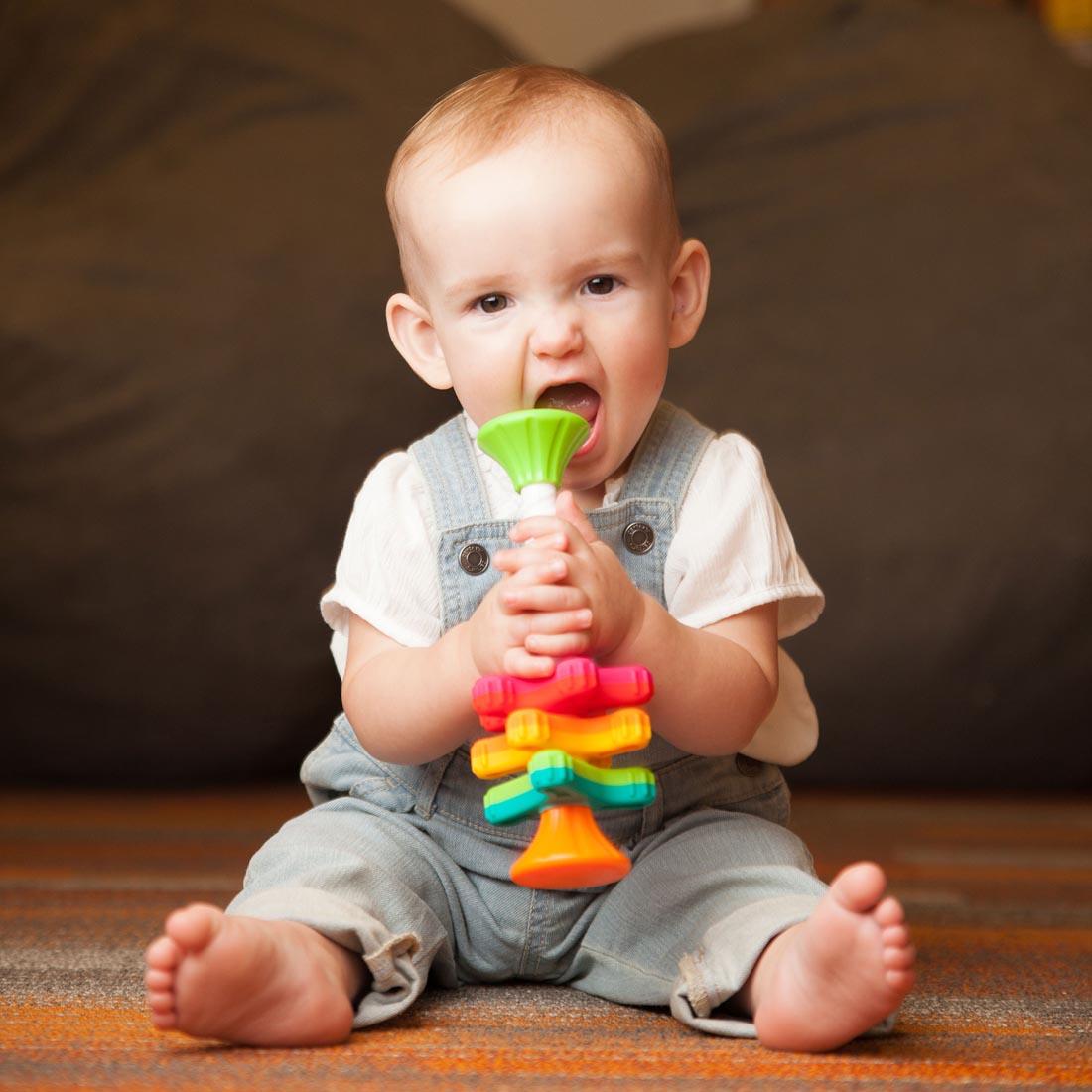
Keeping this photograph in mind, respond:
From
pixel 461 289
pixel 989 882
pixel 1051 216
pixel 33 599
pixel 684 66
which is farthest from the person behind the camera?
pixel 684 66

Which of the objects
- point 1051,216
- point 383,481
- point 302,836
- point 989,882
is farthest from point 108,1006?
point 1051,216

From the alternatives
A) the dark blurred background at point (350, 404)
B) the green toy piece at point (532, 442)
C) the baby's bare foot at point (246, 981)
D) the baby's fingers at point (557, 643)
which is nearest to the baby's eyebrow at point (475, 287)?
the green toy piece at point (532, 442)

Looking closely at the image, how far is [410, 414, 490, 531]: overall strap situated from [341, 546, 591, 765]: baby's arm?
76 millimetres

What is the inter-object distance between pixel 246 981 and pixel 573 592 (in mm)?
211

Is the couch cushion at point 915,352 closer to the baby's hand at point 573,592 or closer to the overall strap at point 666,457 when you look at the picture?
the overall strap at point 666,457

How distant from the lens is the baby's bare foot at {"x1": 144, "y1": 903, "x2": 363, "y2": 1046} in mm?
635

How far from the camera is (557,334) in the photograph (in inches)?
31.1

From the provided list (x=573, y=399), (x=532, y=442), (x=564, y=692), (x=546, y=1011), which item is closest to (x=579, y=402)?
(x=573, y=399)

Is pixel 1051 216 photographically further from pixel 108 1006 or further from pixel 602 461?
pixel 108 1006

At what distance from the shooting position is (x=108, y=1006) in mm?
768

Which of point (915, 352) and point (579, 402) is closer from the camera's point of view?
point (579, 402)

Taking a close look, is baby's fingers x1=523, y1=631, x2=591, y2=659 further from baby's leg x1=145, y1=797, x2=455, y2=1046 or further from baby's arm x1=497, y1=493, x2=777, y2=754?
baby's leg x1=145, y1=797, x2=455, y2=1046

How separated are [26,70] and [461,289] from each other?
128 cm

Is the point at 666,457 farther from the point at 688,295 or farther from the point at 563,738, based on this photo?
the point at 563,738
